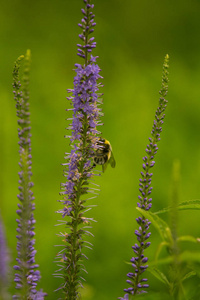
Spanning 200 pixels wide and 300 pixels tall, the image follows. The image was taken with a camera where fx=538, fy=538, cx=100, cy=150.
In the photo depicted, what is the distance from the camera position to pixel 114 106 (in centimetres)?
362

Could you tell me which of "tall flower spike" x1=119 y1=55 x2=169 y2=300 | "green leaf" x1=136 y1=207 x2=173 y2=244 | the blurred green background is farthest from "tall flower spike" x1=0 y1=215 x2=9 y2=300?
the blurred green background

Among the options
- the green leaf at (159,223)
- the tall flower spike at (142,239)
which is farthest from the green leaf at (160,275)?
the green leaf at (159,223)

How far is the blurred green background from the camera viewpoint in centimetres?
284

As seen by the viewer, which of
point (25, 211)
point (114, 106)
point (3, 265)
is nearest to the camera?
point (3, 265)

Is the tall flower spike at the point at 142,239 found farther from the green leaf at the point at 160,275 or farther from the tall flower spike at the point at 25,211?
the tall flower spike at the point at 25,211

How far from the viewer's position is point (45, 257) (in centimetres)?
262

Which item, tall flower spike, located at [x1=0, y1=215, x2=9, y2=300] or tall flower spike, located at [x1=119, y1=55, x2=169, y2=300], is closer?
tall flower spike, located at [x1=0, y1=215, x2=9, y2=300]

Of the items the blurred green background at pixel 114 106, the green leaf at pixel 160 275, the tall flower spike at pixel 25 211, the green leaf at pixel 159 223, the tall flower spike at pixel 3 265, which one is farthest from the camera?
the blurred green background at pixel 114 106

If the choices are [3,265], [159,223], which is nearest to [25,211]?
[3,265]

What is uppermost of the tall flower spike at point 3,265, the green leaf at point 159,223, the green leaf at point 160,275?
the green leaf at point 159,223

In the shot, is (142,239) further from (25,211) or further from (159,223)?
(25,211)

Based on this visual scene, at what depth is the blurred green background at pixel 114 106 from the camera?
2.84 meters

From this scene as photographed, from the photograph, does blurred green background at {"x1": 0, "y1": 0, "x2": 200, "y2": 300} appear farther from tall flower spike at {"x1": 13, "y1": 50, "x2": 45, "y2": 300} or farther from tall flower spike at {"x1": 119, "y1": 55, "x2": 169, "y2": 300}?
tall flower spike at {"x1": 13, "y1": 50, "x2": 45, "y2": 300}

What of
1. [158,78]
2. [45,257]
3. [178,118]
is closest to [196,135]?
[178,118]
